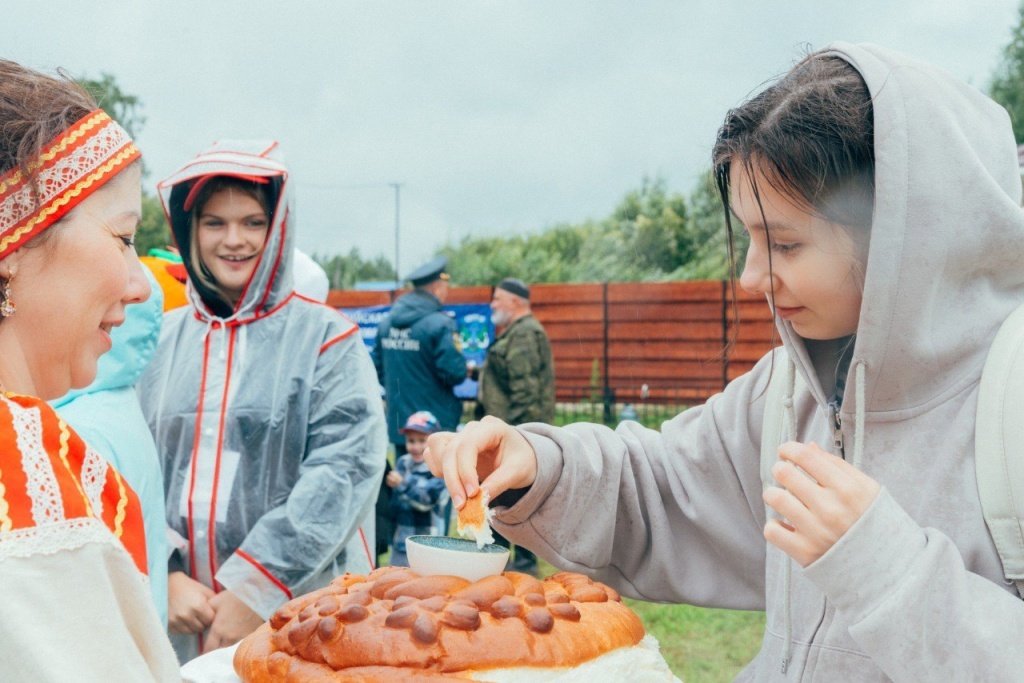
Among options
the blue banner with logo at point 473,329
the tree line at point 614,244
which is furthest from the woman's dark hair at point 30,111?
the tree line at point 614,244

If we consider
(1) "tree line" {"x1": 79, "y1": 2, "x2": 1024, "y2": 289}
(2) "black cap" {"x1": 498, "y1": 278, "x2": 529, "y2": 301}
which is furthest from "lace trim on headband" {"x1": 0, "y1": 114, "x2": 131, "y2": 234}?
(1) "tree line" {"x1": 79, "y1": 2, "x2": 1024, "y2": 289}

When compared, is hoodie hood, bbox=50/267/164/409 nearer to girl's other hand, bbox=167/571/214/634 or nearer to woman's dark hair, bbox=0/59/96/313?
girl's other hand, bbox=167/571/214/634

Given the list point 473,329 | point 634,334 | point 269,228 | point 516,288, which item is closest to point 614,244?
point 634,334

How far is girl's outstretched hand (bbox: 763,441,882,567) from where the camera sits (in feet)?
4.36

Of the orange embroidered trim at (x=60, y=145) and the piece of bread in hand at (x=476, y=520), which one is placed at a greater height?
the orange embroidered trim at (x=60, y=145)

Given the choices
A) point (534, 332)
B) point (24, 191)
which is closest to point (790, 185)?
point (24, 191)

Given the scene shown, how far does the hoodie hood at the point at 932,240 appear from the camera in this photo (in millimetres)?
1524

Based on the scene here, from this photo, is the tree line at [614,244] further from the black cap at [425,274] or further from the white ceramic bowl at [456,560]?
the white ceramic bowl at [456,560]

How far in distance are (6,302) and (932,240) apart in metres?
1.52

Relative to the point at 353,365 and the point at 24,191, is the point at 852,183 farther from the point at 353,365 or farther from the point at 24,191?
the point at 353,365

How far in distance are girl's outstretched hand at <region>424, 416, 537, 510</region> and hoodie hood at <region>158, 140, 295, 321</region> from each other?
5.20 feet

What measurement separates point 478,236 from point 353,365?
102 feet

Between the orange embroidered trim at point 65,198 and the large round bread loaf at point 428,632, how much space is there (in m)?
0.76

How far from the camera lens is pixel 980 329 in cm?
156
